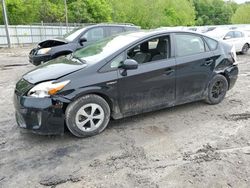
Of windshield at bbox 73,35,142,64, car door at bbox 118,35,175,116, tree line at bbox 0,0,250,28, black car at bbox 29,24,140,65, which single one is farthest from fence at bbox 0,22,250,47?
car door at bbox 118,35,175,116

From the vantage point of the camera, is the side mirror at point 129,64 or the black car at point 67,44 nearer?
the side mirror at point 129,64

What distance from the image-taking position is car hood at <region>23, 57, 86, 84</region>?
3832 millimetres

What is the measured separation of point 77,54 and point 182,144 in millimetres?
2430

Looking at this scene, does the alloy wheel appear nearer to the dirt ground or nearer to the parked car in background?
the dirt ground

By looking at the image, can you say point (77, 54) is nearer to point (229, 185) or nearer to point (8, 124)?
point (8, 124)

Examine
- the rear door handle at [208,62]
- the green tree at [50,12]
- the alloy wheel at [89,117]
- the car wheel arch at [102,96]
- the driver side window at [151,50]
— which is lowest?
the alloy wheel at [89,117]

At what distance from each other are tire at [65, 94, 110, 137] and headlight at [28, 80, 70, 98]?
0.30m

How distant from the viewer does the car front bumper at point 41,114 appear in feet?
11.9

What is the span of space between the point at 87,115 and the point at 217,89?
2792mm

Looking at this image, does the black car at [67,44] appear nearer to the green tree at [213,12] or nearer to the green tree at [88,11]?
the green tree at [88,11]

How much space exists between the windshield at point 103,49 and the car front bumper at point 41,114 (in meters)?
0.92

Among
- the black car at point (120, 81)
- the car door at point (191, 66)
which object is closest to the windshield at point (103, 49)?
the black car at point (120, 81)

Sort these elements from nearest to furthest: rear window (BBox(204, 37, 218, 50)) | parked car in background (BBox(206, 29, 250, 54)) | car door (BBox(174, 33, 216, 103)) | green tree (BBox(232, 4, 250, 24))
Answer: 1. car door (BBox(174, 33, 216, 103))
2. rear window (BBox(204, 37, 218, 50))
3. parked car in background (BBox(206, 29, 250, 54))
4. green tree (BBox(232, 4, 250, 24))

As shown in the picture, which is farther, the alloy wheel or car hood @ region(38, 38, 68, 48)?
car hood @ region(38, 38, 68, 48)
